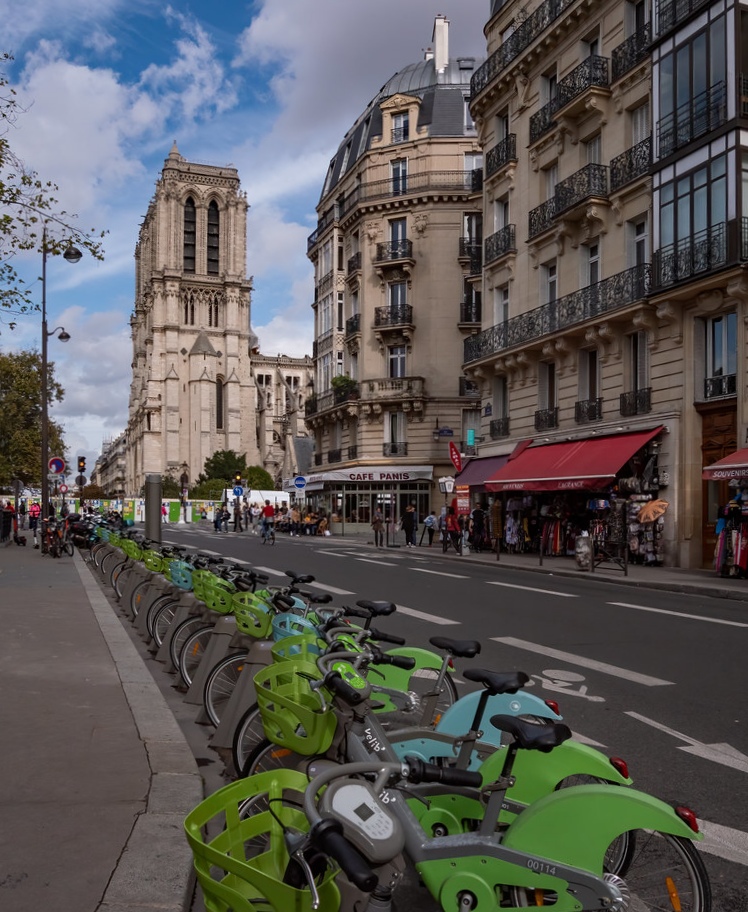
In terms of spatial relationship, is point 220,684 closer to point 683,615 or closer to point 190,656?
point 190,656

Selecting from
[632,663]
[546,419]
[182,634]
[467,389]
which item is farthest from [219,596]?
[467,389]

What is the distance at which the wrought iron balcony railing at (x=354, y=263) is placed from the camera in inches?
1887

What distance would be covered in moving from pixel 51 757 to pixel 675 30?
73.1ft

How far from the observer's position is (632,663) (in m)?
8.75

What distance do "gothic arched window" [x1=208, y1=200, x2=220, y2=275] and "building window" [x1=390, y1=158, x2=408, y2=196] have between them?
74.8 metres

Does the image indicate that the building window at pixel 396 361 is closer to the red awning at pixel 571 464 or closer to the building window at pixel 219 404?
the red awning at pixel 571 464

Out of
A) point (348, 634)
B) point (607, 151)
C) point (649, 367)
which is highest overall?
point (607, 151)

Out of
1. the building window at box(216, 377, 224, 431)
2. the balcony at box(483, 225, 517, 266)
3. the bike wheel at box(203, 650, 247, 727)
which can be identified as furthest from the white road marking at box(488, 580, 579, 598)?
the building window at box(216, 377, 224, 431)

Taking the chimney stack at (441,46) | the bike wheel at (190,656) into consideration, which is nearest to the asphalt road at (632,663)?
the bike wheel at (190,656)

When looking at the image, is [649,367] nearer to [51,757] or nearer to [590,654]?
[590,654]

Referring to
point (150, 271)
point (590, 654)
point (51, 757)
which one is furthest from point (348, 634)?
point (150, 271)

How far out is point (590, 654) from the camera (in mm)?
9289

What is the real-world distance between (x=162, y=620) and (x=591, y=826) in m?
6.86

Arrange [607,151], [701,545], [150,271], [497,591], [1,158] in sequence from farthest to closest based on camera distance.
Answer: [150,271] < [607,151] < [701,545] < [497,591] < [1,158]
